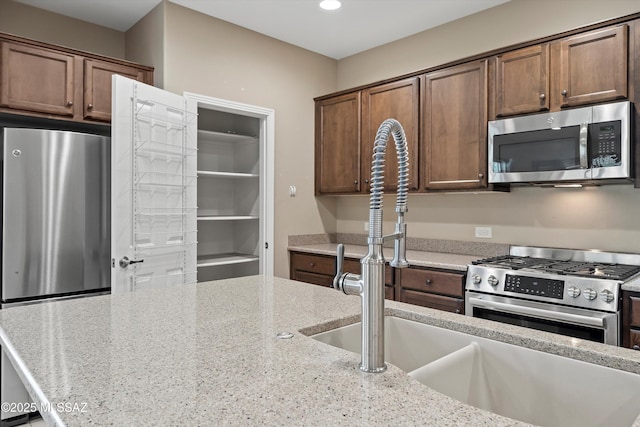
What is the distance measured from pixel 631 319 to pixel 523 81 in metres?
1.59

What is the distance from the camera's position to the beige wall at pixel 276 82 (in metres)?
3.36

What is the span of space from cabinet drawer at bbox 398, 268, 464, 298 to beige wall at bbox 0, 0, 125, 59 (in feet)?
10.2

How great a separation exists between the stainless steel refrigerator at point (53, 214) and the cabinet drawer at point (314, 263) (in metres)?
1.66

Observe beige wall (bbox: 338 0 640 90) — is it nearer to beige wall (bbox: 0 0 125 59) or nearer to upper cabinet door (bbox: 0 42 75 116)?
beige wall (bbox: 0 0 125 59)

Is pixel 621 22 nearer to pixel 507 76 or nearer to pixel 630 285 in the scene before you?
pixel 507 76

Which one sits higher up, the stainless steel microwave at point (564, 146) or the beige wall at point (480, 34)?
the beige wall at point (480, 34)

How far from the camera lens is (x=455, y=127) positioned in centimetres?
319

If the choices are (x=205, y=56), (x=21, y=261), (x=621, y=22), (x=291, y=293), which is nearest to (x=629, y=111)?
(x=621, y=22)

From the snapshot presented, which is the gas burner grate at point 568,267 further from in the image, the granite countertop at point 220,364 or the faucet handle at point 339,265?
the faucet handle at point 339,265

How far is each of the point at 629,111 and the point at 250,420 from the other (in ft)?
8.60

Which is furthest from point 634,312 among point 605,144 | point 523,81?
point 523,81

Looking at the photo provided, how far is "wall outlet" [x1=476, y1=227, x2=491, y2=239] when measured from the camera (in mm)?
3371

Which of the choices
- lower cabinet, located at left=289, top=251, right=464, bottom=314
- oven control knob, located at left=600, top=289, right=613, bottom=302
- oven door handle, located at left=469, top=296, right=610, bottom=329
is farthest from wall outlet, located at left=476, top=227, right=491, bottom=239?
oven control knob, located at left=600, top=289, right=613, bottom=302

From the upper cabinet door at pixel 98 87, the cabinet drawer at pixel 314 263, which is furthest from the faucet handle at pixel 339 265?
the upper cabinet door at pixel 98 87
